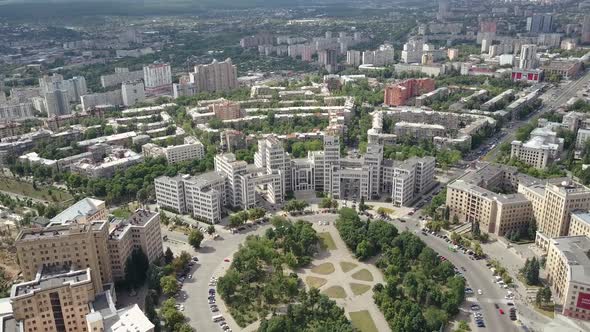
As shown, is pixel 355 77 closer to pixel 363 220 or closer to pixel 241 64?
pixel 241 64

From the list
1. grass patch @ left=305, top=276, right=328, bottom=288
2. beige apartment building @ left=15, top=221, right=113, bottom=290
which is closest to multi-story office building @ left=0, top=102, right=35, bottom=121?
beige apartment building @ left=15, top=221, right=113, bottom=290

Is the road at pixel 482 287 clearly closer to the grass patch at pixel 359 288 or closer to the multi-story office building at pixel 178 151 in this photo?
the grass patch at pixel 359 288

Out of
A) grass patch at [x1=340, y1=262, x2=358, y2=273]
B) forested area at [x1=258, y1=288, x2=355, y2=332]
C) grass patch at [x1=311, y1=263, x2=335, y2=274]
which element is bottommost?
grass patch at [x1=311, y1=263, x2=335, y2=274]

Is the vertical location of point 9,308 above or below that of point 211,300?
above

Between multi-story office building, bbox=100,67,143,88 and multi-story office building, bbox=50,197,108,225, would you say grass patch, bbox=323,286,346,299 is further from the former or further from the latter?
multi-story office building, bbox=100,67,143,88

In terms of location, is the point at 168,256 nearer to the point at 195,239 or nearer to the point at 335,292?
the point at 195,239

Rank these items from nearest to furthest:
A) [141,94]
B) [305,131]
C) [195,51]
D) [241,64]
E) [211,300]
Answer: [211,300], [305,131], [141,94], [241,64], [195,51]

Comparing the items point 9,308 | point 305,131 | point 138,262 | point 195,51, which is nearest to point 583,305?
point 138,262
